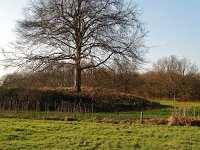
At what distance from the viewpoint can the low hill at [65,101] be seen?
87.6ft

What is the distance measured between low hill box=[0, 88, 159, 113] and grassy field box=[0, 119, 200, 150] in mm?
8866

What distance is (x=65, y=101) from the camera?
2847 centimetres

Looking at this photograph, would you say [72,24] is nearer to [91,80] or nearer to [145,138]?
[91,80]

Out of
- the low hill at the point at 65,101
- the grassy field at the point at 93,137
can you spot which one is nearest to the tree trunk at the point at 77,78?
the low hill at the point at 65,101

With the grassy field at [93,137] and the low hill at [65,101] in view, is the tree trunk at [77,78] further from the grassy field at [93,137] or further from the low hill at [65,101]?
the grassy field at [93,137]

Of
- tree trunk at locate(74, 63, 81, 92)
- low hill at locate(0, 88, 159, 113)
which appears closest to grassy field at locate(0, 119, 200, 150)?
low hill at locate(0, 88, 159, 113)

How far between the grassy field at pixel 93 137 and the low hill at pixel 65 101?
29.1 ft

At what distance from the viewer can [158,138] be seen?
554 inches

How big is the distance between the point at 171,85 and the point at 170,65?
942 cm

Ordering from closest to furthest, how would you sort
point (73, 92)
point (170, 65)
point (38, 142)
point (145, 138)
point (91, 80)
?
point (38, 142) < point (145, 138) < point (73, 92) < point (91, 80) < point (170, 65)

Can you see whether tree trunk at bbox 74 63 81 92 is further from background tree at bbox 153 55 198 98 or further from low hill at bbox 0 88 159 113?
background tree at bbox 153 55 198 98

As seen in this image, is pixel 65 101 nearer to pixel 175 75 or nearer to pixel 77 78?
pixel 77 78

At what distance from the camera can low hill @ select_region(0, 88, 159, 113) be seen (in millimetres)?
26703

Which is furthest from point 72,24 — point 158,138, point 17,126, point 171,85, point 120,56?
point 171,85
